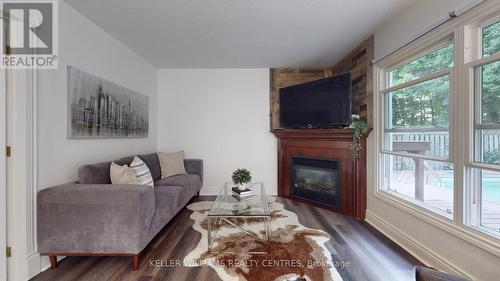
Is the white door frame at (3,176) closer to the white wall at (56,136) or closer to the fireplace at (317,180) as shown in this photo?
the white wall at (56,136)

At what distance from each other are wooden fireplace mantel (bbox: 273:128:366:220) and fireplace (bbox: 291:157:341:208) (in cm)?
6

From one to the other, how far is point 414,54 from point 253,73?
2480 millimetres

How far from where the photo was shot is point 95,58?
244cm

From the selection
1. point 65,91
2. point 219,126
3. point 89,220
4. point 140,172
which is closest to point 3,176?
point 89,220

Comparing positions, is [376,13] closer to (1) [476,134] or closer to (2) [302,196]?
(1) [476,134]

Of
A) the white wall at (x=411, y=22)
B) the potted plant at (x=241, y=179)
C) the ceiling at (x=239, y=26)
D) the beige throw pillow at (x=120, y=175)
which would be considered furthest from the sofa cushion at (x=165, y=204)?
the white wall at (x=411, y=22)

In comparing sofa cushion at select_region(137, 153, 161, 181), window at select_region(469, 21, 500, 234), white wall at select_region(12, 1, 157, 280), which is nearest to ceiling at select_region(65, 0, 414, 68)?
white wall at select_region(12, 1, 157, 280)

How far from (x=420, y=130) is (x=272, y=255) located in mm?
1837

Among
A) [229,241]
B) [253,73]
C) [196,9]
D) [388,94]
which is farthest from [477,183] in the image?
[253,73]

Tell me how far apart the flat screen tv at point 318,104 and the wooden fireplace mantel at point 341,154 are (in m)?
0.14

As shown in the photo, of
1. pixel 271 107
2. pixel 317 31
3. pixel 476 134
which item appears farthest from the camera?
pixel 271 107

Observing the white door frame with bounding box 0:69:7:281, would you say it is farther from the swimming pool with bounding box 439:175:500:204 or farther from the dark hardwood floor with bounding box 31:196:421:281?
the swimming pool with bounding box 439:175:500:204

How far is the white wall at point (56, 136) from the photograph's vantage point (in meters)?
1.66

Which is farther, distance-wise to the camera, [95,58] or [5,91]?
[95,58]
